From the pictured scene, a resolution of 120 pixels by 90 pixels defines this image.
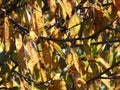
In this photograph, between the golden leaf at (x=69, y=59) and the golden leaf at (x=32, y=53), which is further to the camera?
the golden leaf at (x=69, y=59)

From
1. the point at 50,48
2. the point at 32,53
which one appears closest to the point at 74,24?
the point at 50,48

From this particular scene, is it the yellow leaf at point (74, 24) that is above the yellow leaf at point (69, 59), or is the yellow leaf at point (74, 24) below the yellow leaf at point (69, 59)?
above

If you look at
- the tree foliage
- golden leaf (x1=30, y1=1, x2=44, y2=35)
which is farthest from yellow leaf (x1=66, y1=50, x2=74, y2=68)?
golden leaf (x1=30, y1=1, x2=44, y2=35)

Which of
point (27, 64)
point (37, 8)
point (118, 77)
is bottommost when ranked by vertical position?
point (118, 77)

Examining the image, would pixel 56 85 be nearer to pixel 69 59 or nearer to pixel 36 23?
pixel 69 59

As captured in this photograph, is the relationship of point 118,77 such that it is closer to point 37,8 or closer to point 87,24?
point 87,24

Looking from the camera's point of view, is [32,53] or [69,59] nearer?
[32,53]

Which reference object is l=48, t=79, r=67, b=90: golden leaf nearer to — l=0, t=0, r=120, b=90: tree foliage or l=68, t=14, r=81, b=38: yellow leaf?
l=0, t=0, r=120, b=90: tree foliage

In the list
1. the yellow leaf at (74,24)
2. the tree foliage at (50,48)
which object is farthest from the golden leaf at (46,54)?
the yellow leaf at (74,24)

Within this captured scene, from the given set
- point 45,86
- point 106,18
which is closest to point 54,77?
point 45,86

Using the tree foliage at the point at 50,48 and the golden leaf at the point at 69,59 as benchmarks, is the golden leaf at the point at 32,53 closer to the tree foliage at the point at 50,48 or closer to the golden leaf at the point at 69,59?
the tree foliage at the point at 50,48

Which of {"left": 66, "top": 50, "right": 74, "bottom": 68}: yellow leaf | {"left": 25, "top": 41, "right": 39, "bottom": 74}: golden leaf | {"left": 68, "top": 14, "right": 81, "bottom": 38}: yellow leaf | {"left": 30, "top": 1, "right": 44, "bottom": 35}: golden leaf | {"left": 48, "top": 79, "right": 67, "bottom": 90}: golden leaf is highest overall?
{"left": 30, "top": 1, "right": 44, "bottom": 35}: golden leaf
